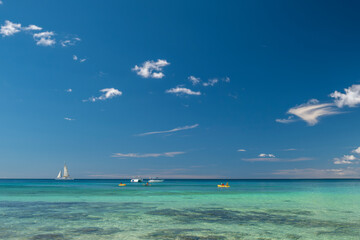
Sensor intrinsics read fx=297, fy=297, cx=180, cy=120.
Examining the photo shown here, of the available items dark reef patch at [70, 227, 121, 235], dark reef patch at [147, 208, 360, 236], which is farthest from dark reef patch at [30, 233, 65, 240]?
dark reef patch at [147, 208, 360, 236]

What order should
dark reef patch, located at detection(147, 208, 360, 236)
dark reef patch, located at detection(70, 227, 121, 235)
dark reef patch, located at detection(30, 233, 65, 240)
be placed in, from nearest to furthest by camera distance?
dark reef patch, located at detection(30, 233, 65, 240) < dark reef patch, located at detection(70, 227, 121, 235) < dark reef patch, located at detection(147, 208, 360, 236)

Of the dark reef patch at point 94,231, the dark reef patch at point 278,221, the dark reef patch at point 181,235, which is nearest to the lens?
the dark reef patch at point 181,235

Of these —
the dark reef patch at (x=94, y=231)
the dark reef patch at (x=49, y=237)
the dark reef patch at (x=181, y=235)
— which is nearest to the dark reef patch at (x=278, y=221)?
the dark reef patch at (x=181, y=235)

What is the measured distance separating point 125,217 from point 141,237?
342 inches

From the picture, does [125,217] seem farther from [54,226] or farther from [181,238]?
[181,238]

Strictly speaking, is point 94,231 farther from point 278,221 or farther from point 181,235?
point 278,221

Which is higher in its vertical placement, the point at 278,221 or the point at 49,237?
the point at 49,237

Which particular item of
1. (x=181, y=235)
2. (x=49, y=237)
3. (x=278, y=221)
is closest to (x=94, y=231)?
(x=49, y=237)

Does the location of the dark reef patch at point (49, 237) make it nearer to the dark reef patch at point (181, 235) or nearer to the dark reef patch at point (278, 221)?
the dark reef patch at point (181, 235)

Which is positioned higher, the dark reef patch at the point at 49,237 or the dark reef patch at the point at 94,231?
the dark reef patch at the point at 49,237

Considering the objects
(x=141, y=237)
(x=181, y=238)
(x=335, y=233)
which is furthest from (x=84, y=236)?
(x=335, y=233)

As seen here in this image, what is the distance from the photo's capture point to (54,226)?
22.6m

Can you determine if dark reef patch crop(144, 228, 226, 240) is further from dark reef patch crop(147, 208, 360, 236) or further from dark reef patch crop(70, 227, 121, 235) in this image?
dark reef patch crop(147, 208, 360, 236)

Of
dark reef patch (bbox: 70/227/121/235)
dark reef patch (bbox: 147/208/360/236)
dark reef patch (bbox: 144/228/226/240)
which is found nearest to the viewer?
dark reef patch (bbox: 144/228/226/240)
